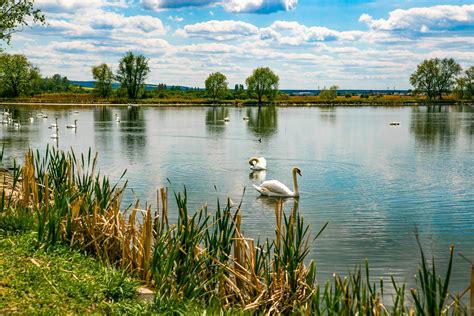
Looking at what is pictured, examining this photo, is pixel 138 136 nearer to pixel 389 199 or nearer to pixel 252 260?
pixel 389 199

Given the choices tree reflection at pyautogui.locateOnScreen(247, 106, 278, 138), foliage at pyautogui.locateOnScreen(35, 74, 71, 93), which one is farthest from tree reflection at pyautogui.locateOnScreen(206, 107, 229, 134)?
foliage at pyautogui.locateOnScreen(35, 74, 71, 93)

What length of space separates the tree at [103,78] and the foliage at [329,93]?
2216 inches

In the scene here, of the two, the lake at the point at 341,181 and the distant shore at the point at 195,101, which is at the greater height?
the distant shore at the point at 195,101

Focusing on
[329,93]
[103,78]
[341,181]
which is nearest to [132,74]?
[103,78]

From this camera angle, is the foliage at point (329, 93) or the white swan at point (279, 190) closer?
the white swan at point (279, 190)

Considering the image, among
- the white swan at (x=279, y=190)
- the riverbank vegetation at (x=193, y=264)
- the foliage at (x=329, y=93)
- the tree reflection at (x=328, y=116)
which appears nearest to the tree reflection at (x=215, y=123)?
the tree reflection at (x=328, y=116)

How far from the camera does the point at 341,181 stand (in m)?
23.2

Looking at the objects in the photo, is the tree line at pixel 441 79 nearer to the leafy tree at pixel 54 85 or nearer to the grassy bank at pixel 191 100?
the grassy bank at pixel 191 100

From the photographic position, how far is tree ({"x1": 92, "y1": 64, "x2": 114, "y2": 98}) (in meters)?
144

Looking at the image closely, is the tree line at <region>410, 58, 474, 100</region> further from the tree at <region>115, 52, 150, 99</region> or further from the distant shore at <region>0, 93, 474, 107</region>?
the tree at <region>115, 52, 150, 99</region>

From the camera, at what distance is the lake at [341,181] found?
13.5 meters

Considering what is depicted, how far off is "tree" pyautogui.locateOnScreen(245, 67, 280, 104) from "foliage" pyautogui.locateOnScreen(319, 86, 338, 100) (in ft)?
77.8

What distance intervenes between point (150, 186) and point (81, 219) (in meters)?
12.0

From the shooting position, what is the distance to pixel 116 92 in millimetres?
146500
